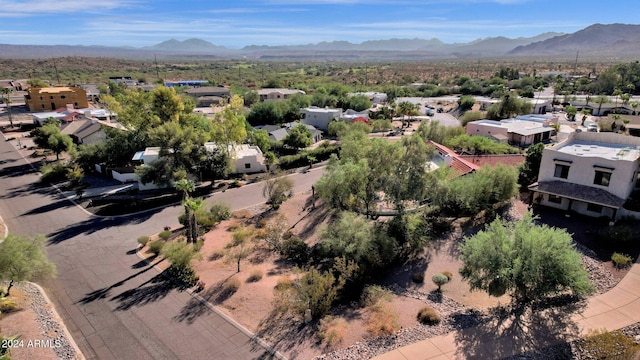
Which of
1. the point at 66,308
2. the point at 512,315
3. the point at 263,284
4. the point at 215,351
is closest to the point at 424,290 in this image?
the point at 512,315

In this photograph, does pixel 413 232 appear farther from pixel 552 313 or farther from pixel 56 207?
pixel 56 207

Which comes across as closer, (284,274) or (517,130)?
(284,274)

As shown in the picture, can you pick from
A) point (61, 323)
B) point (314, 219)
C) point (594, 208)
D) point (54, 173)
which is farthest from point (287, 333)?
point (54, 173)

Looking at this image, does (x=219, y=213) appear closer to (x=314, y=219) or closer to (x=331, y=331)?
(x=314, y=219)

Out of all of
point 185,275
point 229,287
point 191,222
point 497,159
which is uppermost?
point 497,159

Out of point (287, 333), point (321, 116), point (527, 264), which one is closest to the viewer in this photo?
point (287, 333)

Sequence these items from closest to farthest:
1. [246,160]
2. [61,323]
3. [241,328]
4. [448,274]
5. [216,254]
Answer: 1. [241,328]
2. [61,323]
3. [448,274]
4. [216,254]
5. [246,160]
